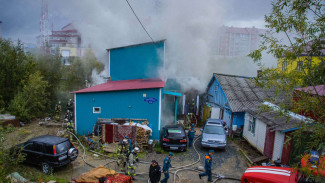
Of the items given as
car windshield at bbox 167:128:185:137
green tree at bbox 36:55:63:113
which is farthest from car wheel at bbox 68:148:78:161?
green tree at bbox 36:55:63:113

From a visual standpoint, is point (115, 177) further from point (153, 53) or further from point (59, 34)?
point (59, 34)

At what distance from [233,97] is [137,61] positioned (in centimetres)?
869

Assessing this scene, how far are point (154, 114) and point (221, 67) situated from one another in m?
25.0

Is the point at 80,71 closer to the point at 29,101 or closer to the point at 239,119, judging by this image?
the point at 29,101

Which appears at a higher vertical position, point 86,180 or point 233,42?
point 233,42

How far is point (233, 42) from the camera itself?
199ft

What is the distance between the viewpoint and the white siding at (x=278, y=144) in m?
9.99

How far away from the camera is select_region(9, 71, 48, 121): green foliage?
56.2 feet

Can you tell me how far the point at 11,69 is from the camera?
61.7 feet

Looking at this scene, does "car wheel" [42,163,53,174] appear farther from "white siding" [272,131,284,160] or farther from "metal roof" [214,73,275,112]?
"metal roof" [214,73,275,112]

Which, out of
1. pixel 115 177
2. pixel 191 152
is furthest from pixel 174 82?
pixel 115 177

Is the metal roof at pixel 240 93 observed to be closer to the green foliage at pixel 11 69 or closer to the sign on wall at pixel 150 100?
the sign on wall at pixel 150 100

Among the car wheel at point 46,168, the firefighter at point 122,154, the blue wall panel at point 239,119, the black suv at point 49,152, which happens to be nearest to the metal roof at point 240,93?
the blue wall panel at point 239,119

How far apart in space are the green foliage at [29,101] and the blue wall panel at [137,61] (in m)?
6.72
